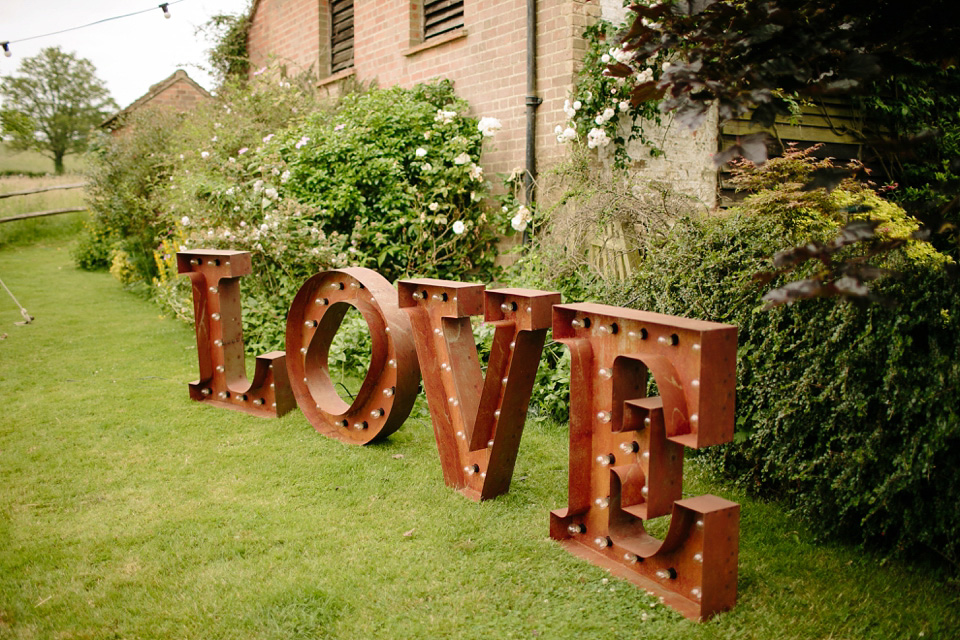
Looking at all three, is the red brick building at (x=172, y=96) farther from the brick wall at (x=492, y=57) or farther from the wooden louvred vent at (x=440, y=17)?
the wooden louvred vent at (x=440, y=17)

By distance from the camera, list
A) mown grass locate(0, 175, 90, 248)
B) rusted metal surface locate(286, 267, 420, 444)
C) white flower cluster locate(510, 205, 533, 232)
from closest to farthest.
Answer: rusted metal surface locate(286, 267, 420, 444), white flower cluster locate(510, 205, 533, 232), mown grass locate(0, 175, 90, 248)

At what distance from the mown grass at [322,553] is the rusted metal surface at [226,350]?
176mm

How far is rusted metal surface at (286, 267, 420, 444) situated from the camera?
3738mm

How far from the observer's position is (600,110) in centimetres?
608

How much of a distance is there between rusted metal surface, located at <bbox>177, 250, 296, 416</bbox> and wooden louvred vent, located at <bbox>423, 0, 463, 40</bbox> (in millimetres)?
4614

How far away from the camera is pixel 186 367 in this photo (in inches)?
228

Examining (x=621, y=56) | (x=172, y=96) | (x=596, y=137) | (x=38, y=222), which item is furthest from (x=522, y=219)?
(x=38, y=222)

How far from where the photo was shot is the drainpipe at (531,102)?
6.55m

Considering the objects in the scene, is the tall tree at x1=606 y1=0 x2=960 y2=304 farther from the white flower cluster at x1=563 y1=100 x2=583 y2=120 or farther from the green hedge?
the white flower cluster at x1=563 y1=100 x2=583 y2=120

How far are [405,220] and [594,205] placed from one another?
2181mm

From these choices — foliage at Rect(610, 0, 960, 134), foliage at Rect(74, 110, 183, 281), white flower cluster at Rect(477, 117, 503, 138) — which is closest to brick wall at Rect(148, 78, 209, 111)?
foliage at Rect(74, 110, 183, 281)

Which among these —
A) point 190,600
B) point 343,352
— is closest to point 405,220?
point 343,352

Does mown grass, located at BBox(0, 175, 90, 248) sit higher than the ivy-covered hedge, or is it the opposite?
mown grass, located at BBox(0, 175, 90, 248)

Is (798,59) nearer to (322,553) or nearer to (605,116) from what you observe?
(322,553)
